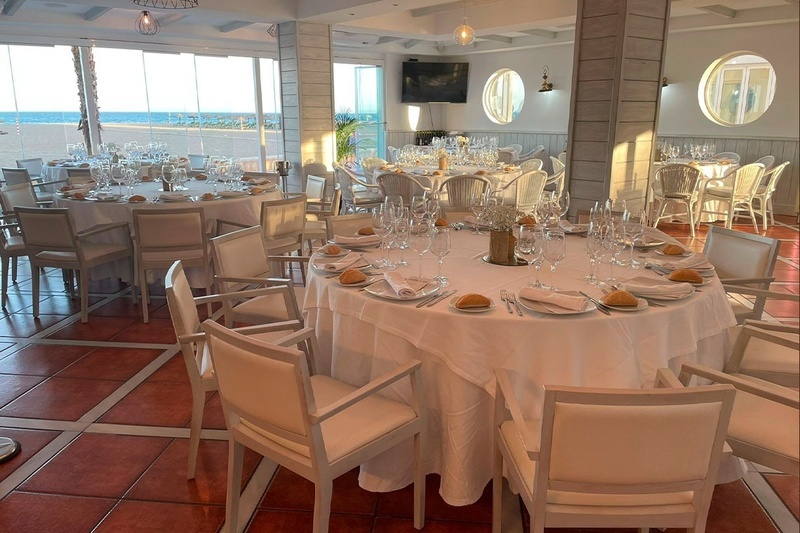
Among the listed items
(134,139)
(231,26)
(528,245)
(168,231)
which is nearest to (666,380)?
(528,245)

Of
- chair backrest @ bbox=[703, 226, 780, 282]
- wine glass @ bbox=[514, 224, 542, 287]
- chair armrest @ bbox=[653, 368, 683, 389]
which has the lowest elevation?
chair armrest @ bbox=[653, 368, 683, 389]

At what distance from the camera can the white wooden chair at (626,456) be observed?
1387 mm

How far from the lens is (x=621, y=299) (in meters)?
2.03

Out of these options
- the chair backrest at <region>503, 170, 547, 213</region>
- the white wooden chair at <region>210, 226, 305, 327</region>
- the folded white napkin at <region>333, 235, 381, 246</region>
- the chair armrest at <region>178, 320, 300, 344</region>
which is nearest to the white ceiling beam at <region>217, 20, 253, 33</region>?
the chair backrest at <region>503, 170, 547, 213</region>

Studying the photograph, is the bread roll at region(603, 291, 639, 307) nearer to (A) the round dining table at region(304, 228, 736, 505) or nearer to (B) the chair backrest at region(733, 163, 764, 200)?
(A) the round dining table at region(304, 228, 736, 505)

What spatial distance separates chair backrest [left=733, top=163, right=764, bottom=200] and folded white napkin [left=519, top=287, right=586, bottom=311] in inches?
246

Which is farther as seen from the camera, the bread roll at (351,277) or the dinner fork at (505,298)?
the bread roll at (351,277)

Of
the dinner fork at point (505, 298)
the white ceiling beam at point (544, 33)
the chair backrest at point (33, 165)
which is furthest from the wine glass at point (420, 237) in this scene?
the white ceiling beam at point (544, 33)

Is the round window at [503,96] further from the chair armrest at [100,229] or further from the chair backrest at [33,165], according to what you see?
the chair armrest at [100,229]

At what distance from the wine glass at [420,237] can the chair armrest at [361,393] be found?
0.54 m

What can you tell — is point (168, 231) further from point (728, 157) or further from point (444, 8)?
point (728, 157)

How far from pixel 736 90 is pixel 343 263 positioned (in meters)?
10.1

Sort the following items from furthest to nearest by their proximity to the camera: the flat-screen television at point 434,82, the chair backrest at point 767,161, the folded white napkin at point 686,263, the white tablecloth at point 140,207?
the flat-screen television at point 434,82, the chair backrest at point 767,161, the white tablecloth at point 140,207, the folded white napkin at point 686,263

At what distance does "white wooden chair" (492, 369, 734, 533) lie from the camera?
1387 mm
